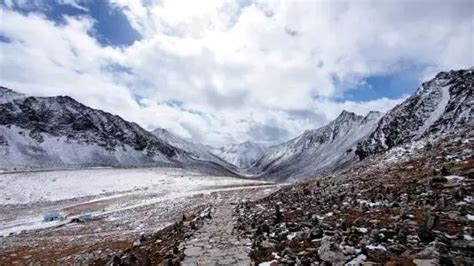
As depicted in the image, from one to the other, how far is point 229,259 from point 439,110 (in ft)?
304

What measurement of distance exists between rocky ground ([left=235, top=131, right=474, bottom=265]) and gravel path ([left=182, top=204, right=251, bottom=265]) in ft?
1.79

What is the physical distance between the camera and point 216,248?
57.0 feet

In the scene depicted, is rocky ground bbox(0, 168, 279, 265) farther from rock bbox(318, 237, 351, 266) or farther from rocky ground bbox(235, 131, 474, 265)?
rock bbox(318, 237, 351, 266)

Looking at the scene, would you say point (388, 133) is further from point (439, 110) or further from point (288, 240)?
point (288, 240)

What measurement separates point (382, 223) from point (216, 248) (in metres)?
6.84

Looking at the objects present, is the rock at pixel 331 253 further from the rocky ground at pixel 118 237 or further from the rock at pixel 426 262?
the rocky ground at pixel 118 237

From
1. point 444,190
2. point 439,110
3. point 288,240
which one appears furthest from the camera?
point 439,110

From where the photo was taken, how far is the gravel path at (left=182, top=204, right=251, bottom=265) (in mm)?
15266

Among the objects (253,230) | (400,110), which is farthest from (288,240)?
(400,110)

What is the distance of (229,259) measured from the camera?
15312 mm

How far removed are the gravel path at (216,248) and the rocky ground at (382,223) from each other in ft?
1.79

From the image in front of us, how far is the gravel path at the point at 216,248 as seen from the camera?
15.3 m

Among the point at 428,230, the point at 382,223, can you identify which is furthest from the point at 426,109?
the point at 428,230

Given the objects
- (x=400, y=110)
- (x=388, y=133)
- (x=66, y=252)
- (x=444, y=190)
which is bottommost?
(x=66, y=252)
